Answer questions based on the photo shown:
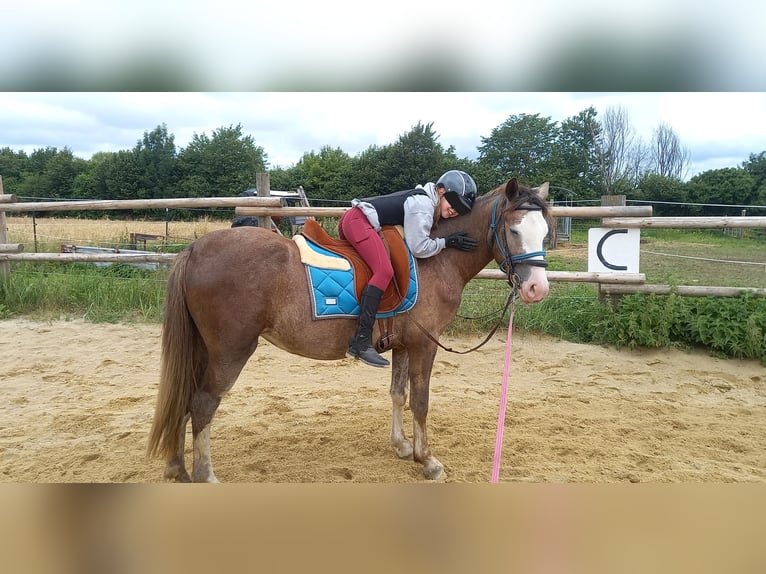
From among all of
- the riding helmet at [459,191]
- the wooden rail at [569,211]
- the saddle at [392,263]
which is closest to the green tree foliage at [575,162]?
the wooden rail at [569,211]

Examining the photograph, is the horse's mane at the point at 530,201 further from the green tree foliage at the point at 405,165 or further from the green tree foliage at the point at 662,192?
the green tree foliage at the point at 662,192

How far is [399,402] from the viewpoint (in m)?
4.02

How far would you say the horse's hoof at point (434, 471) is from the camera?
11.9ft

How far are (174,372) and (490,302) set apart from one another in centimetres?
542

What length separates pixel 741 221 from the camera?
609 centimetres

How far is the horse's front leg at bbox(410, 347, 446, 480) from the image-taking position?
364 cm

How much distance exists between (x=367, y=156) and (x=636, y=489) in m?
11.9

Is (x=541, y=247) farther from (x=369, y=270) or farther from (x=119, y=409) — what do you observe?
(x=119, y=409)

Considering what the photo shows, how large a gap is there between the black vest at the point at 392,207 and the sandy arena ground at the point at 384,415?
1.95m

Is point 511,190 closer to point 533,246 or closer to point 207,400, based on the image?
point 533,246

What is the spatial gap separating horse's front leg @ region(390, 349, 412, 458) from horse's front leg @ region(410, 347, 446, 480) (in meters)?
0.26

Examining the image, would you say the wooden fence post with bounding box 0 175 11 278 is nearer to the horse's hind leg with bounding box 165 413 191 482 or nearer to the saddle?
the horse's hind leg with bounding box 165 413 191 482

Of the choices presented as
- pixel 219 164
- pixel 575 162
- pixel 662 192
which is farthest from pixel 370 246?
pixel 662 192

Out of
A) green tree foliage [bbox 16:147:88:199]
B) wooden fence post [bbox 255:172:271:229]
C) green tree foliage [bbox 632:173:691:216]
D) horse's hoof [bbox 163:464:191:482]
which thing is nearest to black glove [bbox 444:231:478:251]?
horse's hoof [bbox 163:464:191:482]
